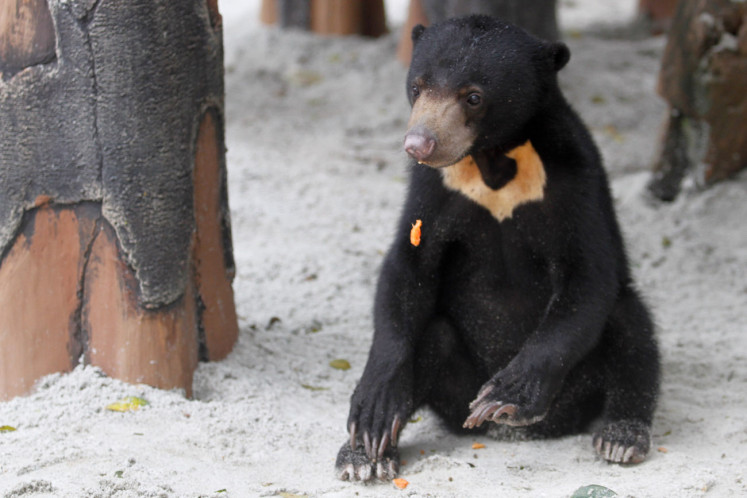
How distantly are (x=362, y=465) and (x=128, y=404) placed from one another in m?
0.88

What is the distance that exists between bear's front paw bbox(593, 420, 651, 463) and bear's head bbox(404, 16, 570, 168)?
1.08 m


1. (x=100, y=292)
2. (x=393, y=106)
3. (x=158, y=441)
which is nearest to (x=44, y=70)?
(x=100, y=292)

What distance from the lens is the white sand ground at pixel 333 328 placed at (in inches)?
122

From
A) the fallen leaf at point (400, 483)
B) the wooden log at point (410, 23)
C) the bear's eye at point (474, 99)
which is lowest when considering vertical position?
the fallen leaf at point (400, 483)

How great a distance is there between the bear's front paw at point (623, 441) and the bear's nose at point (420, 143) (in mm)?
1223

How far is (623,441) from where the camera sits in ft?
11.1

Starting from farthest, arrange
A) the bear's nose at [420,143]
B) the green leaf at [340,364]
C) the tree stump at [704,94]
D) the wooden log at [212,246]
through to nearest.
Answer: the tree stump at [704,94] → the green leaf at [340,364] → the wooden log at [212,246] → the bear's nose at [420,143]

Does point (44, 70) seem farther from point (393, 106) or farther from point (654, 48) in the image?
point (654, 48)

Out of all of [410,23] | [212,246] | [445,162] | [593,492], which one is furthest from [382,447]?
[410,23]

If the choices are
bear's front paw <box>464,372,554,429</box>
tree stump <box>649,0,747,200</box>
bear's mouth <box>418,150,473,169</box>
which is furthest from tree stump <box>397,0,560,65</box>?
bear's front paw <box>464,372,554,429</box>

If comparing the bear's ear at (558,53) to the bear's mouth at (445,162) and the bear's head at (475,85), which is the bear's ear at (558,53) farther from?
the bear's mouth at (445,162)

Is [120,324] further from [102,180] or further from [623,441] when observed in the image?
[623,441]

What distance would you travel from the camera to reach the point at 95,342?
3510 millimetres

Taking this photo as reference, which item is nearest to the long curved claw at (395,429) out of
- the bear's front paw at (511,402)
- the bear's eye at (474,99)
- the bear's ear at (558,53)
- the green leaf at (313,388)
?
the bear's front paw at (511,402)
